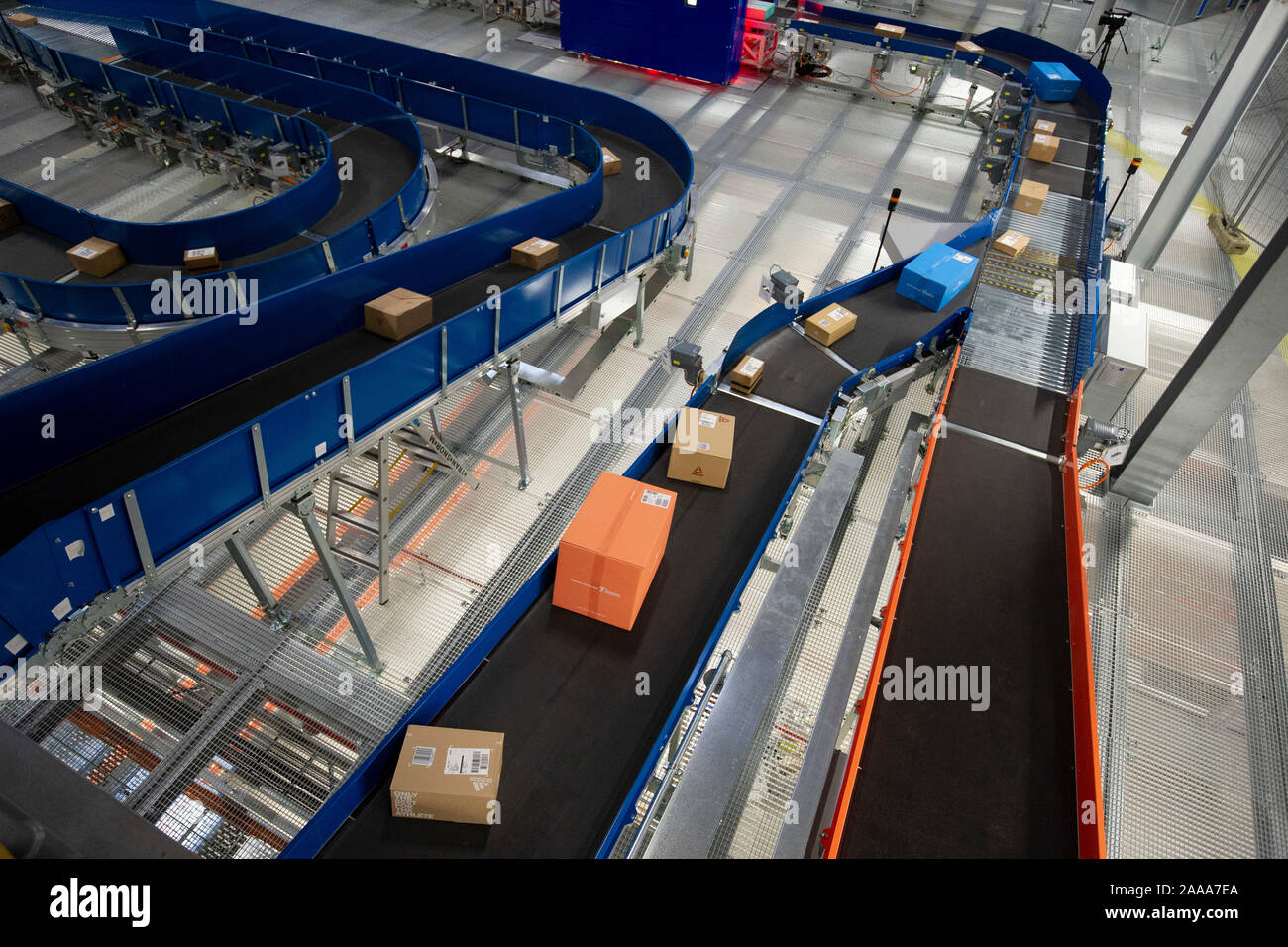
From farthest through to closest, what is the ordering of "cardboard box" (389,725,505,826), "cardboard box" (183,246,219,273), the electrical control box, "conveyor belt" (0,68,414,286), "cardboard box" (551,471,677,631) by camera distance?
"conveyor belt" (0,68,414,286) → "cardboard box" (183,246,219,273) → the electrical control box → "cardboard box" (551,471,677,631) → "cardboard box" (389,725,505,826)

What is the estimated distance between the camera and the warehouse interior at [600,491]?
11.1 ft

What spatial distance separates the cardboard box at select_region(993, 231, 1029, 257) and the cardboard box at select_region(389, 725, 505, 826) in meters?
7.48

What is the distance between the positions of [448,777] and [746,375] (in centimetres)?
383

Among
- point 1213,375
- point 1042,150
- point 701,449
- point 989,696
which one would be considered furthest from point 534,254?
point 1042,150

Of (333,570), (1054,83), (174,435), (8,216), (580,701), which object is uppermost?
(1054,83)

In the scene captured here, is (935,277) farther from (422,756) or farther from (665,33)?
(665,33)

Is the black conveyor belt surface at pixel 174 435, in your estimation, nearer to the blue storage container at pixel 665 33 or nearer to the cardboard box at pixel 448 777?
the cardboard box at pixel 448 777

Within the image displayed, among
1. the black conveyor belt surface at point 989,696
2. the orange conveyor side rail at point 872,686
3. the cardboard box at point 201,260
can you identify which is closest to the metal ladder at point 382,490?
the cardboard box at point 201,260

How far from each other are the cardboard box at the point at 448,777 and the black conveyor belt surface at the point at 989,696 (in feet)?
5.51

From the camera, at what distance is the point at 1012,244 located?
25.3ft

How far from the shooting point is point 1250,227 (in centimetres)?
1141

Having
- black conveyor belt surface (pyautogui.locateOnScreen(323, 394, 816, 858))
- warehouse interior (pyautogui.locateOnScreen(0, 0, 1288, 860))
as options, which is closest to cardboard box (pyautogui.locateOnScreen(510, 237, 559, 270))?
warehouse interior (pyautogui.locateOnScreen(0, 0, 1288, 860))

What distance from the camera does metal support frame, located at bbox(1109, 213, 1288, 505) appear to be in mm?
5382

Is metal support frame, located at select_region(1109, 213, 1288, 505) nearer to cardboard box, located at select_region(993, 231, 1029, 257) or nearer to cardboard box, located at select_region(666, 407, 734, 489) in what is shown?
cardboard box, located at select_region(993, 231, 1029, 257)
